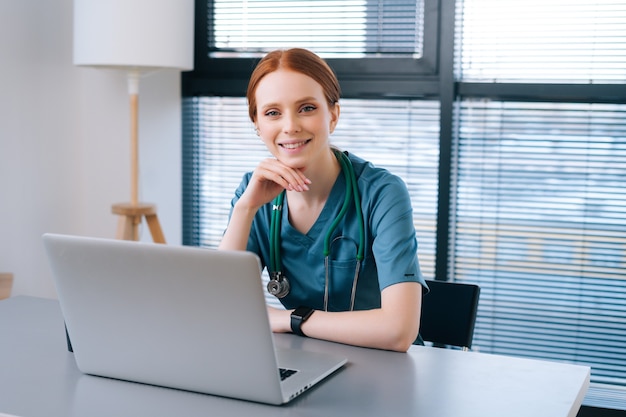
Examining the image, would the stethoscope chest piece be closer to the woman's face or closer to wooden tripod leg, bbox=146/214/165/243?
the woman's face

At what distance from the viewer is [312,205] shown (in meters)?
1.88

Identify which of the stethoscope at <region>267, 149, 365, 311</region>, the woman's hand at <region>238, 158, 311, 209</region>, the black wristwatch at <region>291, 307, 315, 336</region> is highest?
the woman's hand at <region>238, 158, 311, 209</region>

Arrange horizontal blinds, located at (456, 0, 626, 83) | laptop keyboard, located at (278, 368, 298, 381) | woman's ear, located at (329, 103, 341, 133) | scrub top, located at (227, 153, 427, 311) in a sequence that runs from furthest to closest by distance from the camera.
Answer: horizontal blinds, located at (456, 0, 626, 83), woman's ear, located at (329, 103, 341, 133), scrub top, located at (227, 153, 427, 311), laptop keyboard, located at (278, 368, 298, 381)

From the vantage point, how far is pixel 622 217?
2.79 m

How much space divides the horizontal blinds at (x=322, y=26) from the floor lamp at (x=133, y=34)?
32 cm

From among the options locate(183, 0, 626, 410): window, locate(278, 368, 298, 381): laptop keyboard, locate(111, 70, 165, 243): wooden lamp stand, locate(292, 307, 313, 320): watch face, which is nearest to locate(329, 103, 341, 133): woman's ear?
locate(292, 307, 313, 320): watch face

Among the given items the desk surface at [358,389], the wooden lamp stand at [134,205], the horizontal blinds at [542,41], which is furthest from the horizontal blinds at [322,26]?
the desk surface at [358,389]

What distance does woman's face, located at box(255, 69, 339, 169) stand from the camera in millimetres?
1788

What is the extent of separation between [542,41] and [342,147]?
81 centimetres

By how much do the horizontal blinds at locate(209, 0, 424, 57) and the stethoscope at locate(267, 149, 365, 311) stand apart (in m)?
1.22

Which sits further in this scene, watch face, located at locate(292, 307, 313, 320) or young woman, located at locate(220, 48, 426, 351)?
young woman, located at locate(220, 48, 426, 351)

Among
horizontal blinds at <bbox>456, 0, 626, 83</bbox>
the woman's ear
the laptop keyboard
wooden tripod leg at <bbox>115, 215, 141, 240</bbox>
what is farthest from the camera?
wooden tripod leg at <bbox>115, 215, 141, 240</bbox>

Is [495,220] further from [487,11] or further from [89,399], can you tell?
[89,399]

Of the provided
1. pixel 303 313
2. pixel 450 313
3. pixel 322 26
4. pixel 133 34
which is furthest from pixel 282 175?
pixel 322 26
